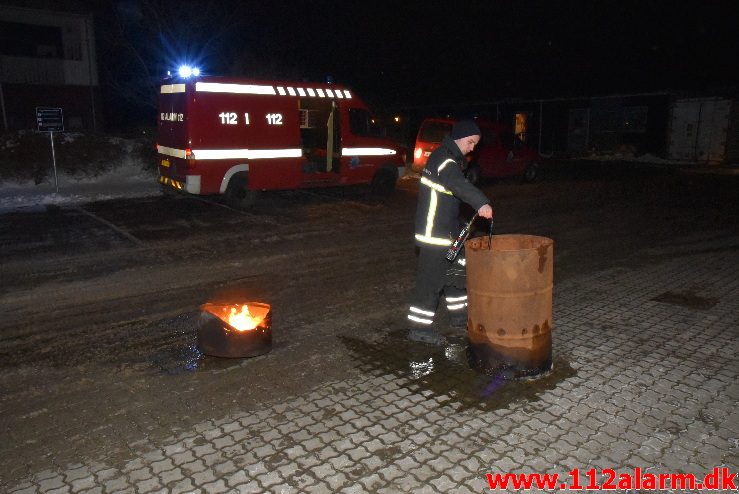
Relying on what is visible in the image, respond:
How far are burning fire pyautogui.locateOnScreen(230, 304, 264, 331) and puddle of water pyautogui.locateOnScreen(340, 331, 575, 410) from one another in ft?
2.77

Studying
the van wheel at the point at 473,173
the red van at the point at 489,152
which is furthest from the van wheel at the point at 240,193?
the van wheel at the point at 473,173

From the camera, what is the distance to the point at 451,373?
171 inches

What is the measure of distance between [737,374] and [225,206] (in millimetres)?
10144

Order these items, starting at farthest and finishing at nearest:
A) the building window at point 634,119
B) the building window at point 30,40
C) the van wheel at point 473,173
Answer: the building window at point 634,119, the building window at point 30,40, the van wheel at point 473,173

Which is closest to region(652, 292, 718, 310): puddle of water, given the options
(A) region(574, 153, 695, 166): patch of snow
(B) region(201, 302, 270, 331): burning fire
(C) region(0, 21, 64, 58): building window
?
(B) region(201, 302, 270, 331): burning fire

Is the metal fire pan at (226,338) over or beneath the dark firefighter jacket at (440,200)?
beneath

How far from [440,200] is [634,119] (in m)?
26.4

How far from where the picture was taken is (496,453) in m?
3.27

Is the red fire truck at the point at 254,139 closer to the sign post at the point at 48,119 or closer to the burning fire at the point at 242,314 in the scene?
the sign post at the point at 48,119

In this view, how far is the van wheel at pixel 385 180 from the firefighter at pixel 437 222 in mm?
9470

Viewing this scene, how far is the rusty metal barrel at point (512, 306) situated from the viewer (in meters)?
4.03

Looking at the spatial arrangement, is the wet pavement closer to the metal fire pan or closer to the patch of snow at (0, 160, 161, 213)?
the metal fire pan

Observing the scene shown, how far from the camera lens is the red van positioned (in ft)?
52.7

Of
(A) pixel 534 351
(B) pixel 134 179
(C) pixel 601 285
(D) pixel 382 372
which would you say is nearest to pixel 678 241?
(C) pixel 601 285
